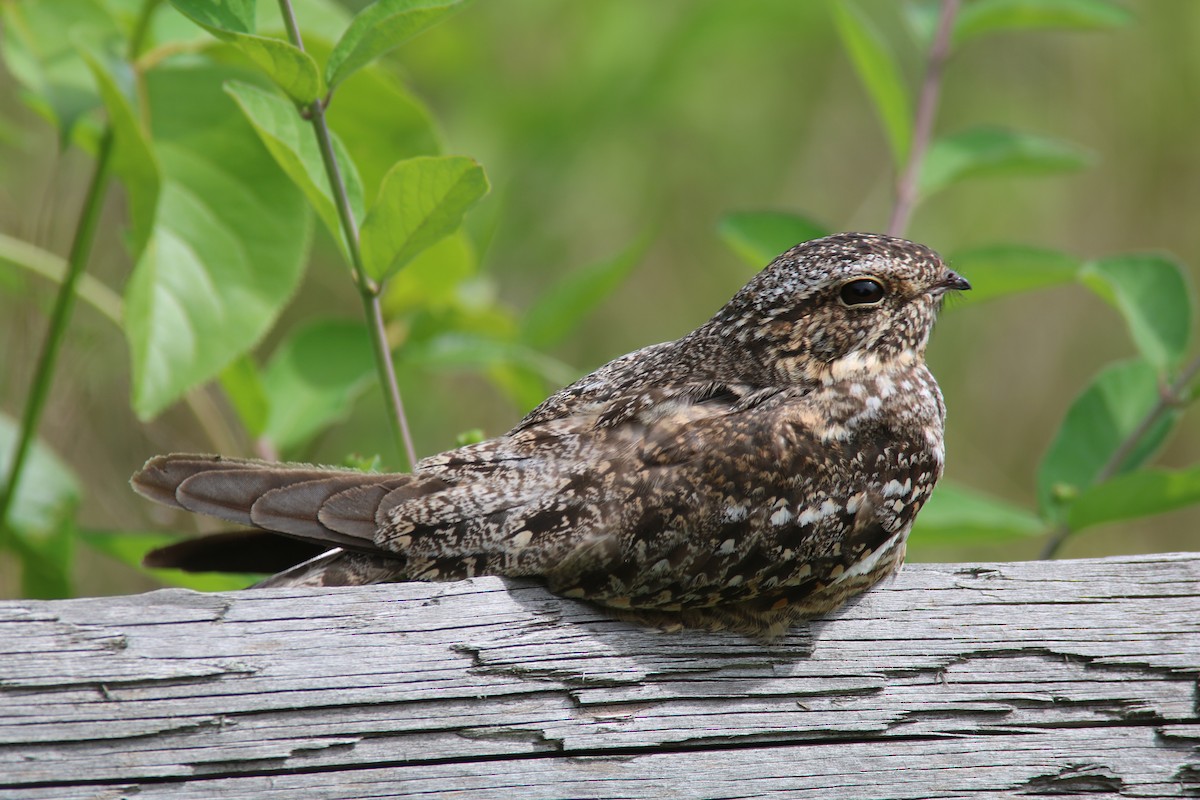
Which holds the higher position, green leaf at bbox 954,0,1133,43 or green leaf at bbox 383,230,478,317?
green leaf at bbox 954,0,1133,43

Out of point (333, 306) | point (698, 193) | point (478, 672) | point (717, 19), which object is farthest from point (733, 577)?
point (698, 193)

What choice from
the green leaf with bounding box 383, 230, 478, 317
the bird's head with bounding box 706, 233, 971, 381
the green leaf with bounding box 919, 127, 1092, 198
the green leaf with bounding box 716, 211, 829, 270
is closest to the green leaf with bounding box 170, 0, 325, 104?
the bird's head with bounding box 706, 233, 971, 381

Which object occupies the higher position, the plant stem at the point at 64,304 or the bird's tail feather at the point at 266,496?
the plant stem at the point at 64,304

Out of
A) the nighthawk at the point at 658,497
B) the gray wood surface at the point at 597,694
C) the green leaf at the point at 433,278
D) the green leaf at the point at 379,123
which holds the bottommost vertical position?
the gray wood surface at the point at 597,694

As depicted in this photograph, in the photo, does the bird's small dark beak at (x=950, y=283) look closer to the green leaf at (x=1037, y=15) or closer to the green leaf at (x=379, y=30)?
the green leaf at (x=1037, y=15)

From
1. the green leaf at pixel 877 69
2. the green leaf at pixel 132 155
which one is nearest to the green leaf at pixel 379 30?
the green leaf at pixel 132 155

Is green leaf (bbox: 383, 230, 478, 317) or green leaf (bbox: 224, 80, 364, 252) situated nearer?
green leaf (bbox: 224, 80, 364, 252)

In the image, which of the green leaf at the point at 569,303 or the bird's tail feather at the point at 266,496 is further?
the green leaf at the point at 569,303

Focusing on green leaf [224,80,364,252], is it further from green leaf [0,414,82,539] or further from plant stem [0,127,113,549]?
green leaf [0,414,82,539]
